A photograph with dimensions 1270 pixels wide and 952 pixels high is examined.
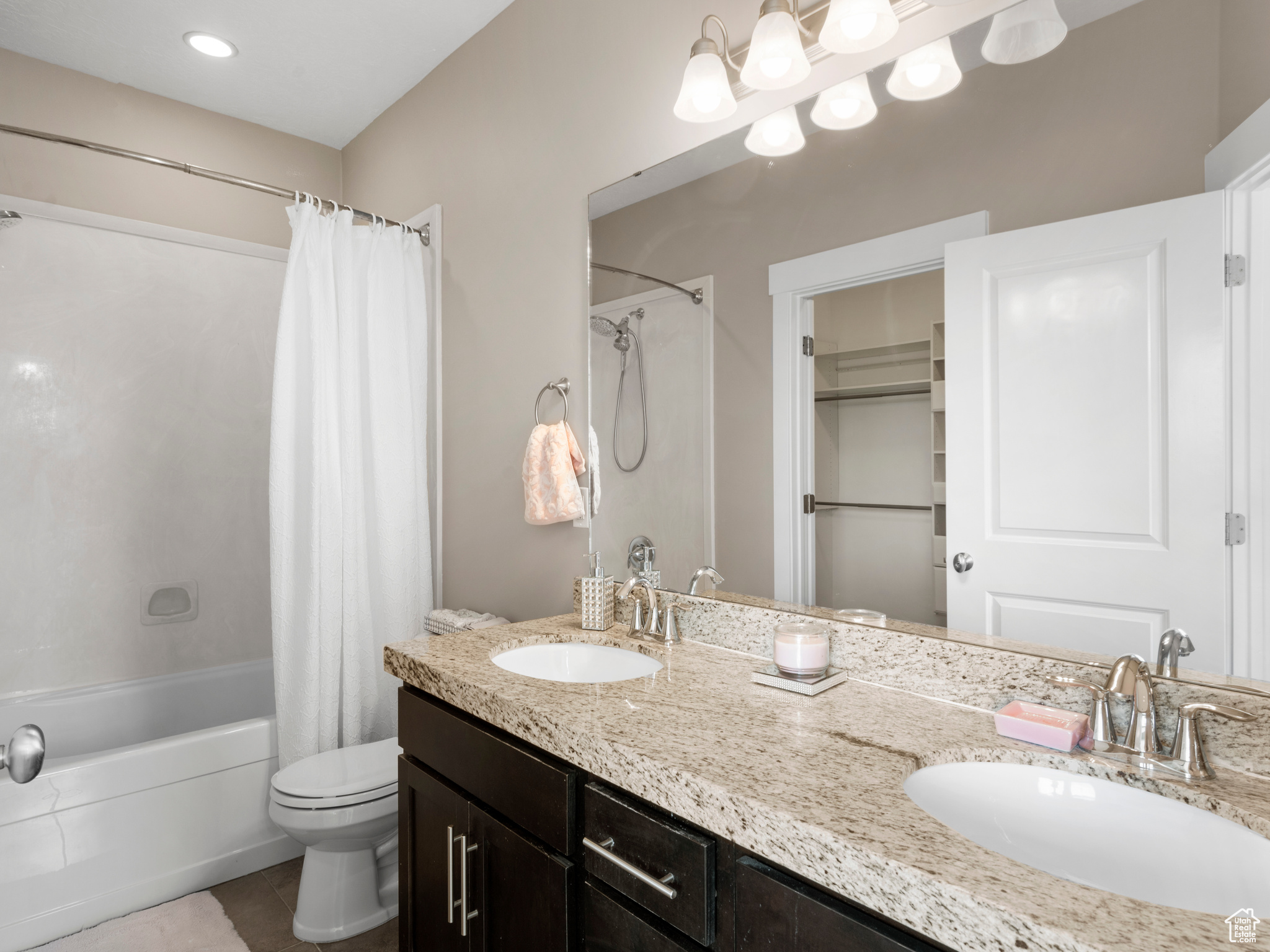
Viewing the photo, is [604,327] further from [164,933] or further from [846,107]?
[164,933]

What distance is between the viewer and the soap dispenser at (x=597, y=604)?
1699 millimetres

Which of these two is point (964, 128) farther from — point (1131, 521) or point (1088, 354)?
point (1131, 521)

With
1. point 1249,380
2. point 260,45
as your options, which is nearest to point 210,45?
point 260,45

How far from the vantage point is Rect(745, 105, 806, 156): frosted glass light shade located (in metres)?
1.43

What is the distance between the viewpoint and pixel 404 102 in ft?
9.02

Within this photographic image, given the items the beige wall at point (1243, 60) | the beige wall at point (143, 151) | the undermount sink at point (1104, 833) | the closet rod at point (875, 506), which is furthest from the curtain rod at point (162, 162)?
the undermount sink at point (1104, 833)

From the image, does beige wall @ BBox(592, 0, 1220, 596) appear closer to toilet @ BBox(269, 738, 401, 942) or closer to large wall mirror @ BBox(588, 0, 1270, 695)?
large wall mirror @ BBox(588, 0, 1270, 695)

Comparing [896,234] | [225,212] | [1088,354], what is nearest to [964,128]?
[896,234]

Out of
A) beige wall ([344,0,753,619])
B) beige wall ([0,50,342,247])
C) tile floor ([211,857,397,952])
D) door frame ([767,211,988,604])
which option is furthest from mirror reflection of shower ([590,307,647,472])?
beige wall ([0,50,342,247])

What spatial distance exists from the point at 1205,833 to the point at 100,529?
317cm

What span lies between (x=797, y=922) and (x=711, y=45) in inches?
60.8

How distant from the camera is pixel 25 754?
854 millimetres

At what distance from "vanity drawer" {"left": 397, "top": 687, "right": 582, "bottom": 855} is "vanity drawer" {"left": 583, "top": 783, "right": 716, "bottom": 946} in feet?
0.15

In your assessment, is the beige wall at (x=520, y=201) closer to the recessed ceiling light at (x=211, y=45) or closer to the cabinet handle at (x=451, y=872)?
the recessed ceiling light at (x=211, y=45)
